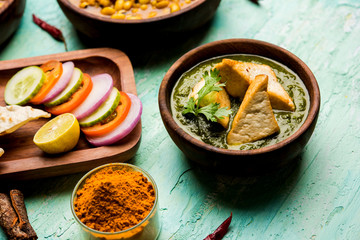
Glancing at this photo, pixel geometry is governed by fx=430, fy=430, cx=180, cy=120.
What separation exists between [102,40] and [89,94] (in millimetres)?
709

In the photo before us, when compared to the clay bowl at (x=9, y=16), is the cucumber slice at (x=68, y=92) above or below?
below

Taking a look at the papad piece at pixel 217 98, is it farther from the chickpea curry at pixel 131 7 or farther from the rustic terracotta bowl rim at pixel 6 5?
the rustic terracotta bowl rim at pixel 6 5

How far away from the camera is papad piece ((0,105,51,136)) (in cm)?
285

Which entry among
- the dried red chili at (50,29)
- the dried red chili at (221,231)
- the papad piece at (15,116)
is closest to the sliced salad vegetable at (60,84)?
the papad piece at (15,116)

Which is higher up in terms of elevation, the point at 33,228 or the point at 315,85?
the point at 315,85

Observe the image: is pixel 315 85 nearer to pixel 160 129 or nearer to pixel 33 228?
pixel 160 129

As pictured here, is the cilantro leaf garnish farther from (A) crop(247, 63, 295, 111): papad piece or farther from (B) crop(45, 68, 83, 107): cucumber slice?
(B) crop(45, 68, 83, 107): cucumber slice

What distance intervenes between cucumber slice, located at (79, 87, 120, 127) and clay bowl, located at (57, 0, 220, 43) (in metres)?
0.66

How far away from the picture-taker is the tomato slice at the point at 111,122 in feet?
9.34

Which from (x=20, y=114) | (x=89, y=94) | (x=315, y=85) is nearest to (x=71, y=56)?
(x=89, y=94)

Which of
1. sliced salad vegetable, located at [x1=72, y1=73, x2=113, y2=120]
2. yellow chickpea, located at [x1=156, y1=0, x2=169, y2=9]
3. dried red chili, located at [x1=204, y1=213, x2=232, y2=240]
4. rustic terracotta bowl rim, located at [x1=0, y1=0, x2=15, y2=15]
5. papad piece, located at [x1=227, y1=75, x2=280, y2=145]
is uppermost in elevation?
rustic terracotta bowl rim, located at [x1=0, y1=0, x2=15, y2=15]

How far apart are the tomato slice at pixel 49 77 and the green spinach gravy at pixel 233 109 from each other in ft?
2.98

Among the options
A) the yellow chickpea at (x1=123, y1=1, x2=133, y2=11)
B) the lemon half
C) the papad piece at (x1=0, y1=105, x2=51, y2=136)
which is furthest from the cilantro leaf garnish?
the yellow chickpea at (x1=123, y1=1, x2=133, y2=11)

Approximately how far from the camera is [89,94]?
3.08 metres
